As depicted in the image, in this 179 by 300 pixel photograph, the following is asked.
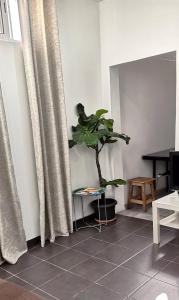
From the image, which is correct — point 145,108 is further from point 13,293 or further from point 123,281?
point 13,293

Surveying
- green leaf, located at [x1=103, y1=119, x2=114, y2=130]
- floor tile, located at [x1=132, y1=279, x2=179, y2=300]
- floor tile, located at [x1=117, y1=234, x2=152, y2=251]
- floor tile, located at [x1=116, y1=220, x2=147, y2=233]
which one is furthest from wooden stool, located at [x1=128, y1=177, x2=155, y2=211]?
floor tile, located at [x1=132, y1=279, x2=179, y2=300]

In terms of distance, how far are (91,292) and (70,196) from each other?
4.17 feet

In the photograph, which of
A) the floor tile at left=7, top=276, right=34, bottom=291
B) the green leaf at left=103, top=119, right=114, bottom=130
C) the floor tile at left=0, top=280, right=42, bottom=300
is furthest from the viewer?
the green leaf at left=103, top=119, right=114, bottom=130

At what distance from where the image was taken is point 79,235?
3.34m

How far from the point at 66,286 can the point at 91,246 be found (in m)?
0.76

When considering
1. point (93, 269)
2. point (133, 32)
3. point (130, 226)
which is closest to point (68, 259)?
point (93, 269)

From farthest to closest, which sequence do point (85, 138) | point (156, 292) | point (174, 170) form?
point (85, 138)
point (174, 170)
point (156, 292)

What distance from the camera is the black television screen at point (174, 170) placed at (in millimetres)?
2807

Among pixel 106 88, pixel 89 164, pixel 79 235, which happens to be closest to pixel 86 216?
pixel 79 235

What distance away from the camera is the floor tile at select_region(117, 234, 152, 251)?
2.94 m

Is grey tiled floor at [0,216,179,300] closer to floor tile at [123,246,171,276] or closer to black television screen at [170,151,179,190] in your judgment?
floor tile at [123,246,171,276]

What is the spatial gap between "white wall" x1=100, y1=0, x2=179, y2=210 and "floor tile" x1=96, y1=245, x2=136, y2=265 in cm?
131

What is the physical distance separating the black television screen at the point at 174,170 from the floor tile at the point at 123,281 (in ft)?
3.27

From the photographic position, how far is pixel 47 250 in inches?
118
